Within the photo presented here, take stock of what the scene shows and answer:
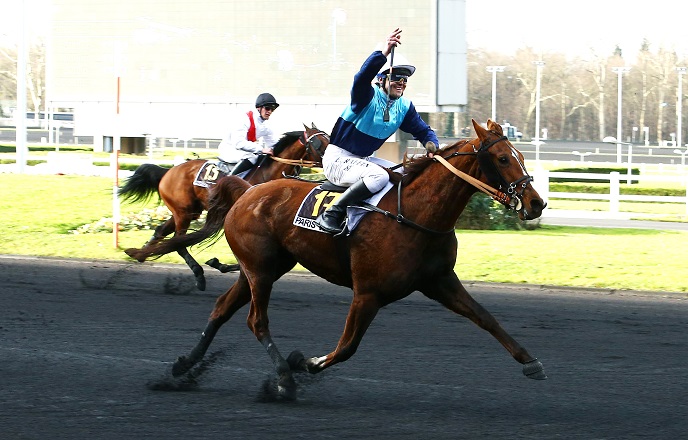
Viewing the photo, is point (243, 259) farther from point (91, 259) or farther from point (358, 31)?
point (358, 31)

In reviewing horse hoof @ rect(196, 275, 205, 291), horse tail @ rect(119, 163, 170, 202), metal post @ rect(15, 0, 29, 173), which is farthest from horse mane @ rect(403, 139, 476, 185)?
metal post @ rect(15, 0, 29, 173)

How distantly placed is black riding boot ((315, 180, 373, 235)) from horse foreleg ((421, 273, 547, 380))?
690 millimetres

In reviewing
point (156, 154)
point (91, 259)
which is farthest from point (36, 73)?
point (91, 259)

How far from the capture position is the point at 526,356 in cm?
636

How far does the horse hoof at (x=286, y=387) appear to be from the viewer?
652 cm

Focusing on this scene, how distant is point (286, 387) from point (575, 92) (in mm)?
94892

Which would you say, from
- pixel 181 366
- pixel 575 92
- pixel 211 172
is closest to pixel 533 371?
pixel 181 366

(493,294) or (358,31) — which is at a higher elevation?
(358,31)

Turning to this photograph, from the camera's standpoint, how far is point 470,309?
21.5 ft

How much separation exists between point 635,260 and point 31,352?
8.93 m

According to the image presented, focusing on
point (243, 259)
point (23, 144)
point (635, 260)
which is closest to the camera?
point (243, 259)

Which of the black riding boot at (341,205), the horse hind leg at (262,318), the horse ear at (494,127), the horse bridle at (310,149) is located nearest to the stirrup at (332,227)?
the black riding boot at (341,205)

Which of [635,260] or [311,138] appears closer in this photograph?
[311,138]

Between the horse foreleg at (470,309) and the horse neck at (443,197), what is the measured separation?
0.38 meters
